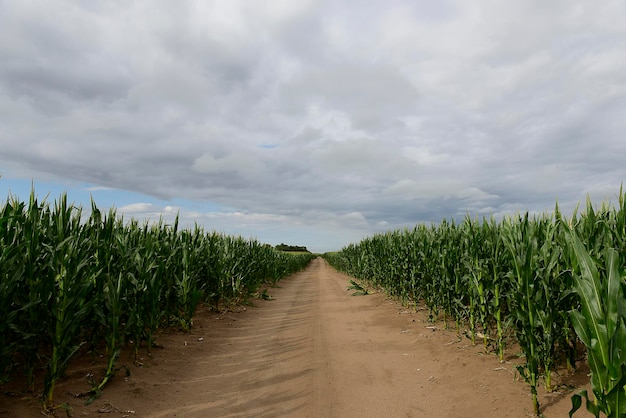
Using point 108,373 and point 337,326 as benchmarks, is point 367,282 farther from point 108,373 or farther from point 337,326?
point 108,373

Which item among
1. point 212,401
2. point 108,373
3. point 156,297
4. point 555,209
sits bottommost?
point 212,401

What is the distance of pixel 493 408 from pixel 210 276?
8.91 metres

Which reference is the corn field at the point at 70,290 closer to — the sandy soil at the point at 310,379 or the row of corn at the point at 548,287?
the sandy soil at the point at 310,379

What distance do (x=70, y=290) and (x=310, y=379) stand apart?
3.78 metres

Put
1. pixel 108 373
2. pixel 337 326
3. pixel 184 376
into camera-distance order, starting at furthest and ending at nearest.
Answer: pixel 337 326
pixel 184 376
pixel 108 373

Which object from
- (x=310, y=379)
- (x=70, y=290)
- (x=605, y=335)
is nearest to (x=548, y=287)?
(x=605, y=335)

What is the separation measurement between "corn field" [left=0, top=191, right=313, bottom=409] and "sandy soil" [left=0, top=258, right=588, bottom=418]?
46 centimetres

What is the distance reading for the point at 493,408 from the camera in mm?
4758

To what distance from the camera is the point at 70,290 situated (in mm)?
4480

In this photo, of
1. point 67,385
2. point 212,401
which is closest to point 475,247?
point 212,401

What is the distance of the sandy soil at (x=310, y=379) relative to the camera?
4688 millimetres

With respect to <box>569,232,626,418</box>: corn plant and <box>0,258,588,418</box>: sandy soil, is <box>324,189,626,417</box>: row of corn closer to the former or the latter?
<box>569,232,626,418</box>: corn plant

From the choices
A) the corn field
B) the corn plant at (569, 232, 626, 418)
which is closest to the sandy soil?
the corn field

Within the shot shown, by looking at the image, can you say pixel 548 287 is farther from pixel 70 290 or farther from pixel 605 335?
pixel 70 290
